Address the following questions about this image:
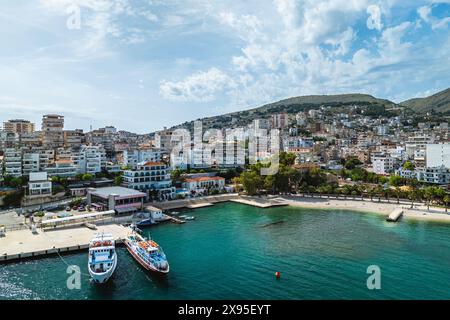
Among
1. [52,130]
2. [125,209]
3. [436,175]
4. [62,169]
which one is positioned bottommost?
[125,209]

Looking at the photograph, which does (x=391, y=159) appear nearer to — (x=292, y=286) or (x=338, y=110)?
(x=292, y=286)

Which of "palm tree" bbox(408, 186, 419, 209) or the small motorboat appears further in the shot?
"palm tree" bbox(408, 186, 419, 209)

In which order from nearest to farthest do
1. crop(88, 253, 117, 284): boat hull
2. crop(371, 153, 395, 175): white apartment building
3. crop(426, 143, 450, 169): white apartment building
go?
crop(88, 253, 117, 284): boat hull
crop(426, 143, 450, 169): white apartment building
crop(371, 153, 395, 175): white apartment building

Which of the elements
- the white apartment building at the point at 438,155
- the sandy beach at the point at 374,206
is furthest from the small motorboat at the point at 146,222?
the white apartment building at the point at 438,155

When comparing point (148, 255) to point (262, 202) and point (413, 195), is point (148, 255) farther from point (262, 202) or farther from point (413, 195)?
point (413, 195)

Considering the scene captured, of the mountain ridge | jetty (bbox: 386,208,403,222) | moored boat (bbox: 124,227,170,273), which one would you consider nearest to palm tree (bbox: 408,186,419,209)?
jetty (bbox: 386,208,403,222)

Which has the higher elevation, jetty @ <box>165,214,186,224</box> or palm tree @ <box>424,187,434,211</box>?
palm tree @ <box>424,187,434,211</box>

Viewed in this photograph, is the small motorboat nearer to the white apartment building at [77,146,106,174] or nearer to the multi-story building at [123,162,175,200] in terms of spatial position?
the multi-story building at [123,162,175,200]

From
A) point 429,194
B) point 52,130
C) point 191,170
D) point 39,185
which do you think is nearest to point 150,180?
point 39,185
